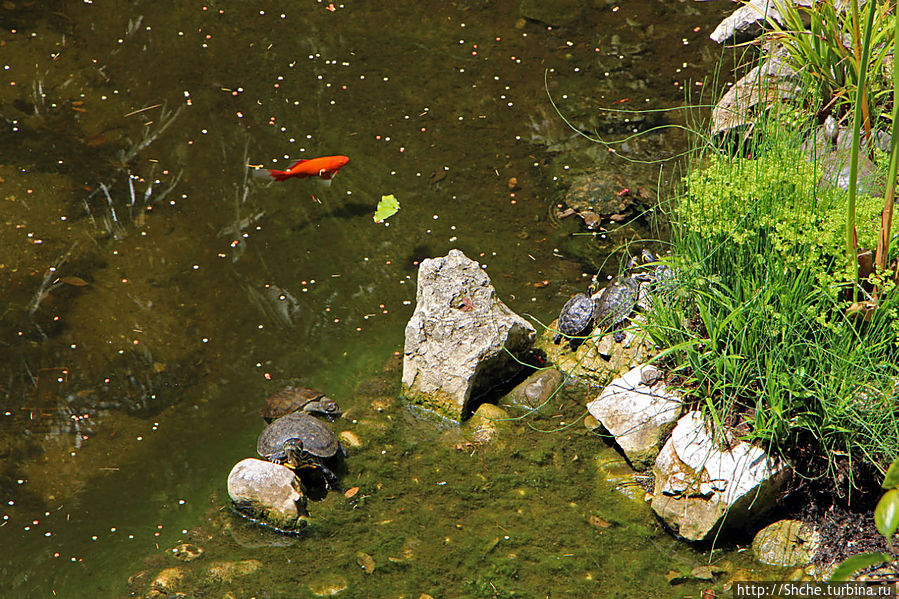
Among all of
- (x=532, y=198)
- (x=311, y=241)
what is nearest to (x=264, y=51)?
(x=311, y=241)

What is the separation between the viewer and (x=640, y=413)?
3.64 meters

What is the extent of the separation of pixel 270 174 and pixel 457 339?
188cm

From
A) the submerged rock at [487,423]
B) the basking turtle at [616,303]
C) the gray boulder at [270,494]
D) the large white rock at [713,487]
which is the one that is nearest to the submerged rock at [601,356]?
the basking turtle at [616,303]

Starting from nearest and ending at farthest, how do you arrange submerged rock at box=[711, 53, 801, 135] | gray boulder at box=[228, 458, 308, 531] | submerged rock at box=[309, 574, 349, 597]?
submerged rock at box=[309, 574, 349, 597] → gray boulder at box=[228, 458, 308, 531] → submerged rock at box=[711, 53, 801, 135]

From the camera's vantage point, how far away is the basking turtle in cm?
396

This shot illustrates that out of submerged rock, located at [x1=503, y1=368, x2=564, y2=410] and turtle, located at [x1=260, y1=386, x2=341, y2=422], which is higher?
submerged rock, located at [x1=503, y1=368, x2=564, y2=410]

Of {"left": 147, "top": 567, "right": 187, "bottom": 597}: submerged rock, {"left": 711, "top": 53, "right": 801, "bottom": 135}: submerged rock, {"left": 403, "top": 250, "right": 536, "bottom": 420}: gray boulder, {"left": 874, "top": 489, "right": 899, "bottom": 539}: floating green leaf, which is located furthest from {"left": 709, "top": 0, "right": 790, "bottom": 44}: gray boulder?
{"left": 874, "top": 489, "right": 899, "bottom": 539}: floating green leaf

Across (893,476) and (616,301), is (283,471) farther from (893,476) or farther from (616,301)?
(893,476)

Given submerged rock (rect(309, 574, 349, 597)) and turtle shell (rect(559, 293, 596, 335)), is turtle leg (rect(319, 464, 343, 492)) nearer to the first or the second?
submerged rock (rect(309, 574, 349, 597))

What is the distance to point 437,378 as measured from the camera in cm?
392

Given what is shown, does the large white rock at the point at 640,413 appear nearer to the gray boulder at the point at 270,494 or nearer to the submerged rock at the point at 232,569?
the gray boulder at the point at 270,494

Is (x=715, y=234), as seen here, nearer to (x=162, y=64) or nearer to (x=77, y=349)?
(x=77, y=349)

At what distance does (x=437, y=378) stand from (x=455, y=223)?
1.29 metres

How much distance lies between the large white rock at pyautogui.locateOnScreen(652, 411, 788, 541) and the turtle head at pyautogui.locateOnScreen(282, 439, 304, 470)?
4.84 ft
